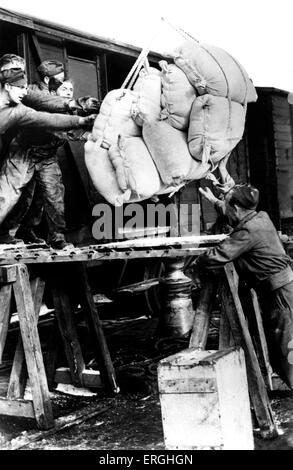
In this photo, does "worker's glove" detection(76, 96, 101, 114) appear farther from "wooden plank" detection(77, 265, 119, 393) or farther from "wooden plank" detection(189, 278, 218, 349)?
"wooden plank" detection(189, 278, 218, 349)

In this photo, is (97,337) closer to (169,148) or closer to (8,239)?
(8,239)

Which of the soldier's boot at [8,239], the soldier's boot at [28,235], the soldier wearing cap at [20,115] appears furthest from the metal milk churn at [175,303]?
the soldier wearing cap at [20,115]

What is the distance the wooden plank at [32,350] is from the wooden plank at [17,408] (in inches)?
2.8

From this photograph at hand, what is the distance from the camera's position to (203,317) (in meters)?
4.18

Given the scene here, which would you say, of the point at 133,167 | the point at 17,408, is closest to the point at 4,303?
the point at 17,408

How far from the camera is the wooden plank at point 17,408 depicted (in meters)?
4.47

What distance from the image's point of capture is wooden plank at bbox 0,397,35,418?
4471mm

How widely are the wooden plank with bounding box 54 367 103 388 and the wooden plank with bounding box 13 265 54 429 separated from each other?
0.88 metres

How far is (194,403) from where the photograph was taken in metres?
3.40

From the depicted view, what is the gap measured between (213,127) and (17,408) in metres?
2.74

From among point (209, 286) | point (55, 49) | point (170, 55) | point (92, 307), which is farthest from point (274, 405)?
point (55, 49)

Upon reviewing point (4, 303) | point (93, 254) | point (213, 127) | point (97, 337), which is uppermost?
point (213, 127)

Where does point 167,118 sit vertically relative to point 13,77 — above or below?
below
